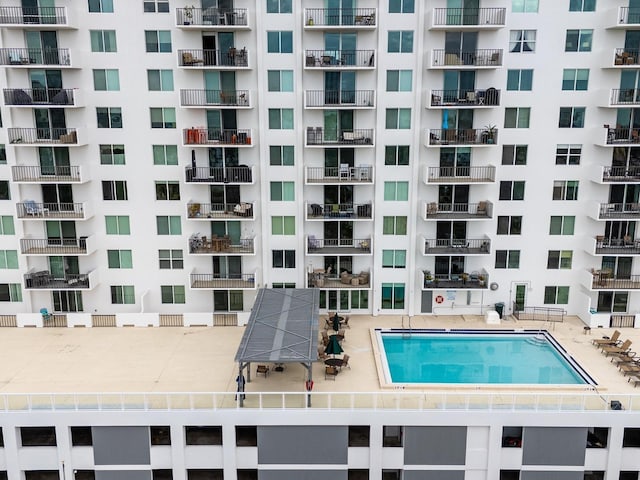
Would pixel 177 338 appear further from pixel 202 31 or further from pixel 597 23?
pixel 597 23

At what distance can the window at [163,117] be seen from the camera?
3341 cm

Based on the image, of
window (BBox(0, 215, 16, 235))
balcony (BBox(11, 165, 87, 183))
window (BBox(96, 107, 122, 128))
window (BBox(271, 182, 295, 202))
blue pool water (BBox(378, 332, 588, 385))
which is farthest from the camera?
window (BBox(0, 215, 16, 235))

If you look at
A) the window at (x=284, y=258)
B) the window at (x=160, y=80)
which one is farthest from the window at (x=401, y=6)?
the window at (x=284, y=258)

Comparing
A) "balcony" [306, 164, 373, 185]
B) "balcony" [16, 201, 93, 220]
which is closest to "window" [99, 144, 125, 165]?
"balcony" [16, 201, 93, 220]

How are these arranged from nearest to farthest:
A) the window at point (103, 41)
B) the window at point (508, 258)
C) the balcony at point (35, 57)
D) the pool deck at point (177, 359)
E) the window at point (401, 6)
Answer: the pool deck at point (177, 359), the balcony at point (35, 57), the window at point (401, 6), the window at point (103, 41), the window at point (508, 258)

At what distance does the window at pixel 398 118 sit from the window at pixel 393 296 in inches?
362

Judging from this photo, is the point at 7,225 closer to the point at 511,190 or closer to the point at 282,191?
the point at 282,191

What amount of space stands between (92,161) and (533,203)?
2490cm

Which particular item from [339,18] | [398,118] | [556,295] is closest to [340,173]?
[398,118]

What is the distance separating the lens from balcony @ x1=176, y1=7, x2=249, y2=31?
31.5 meters

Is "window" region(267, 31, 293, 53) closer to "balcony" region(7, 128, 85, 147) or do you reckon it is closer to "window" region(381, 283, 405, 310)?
"balcony" region(7, 128, 85, 147)

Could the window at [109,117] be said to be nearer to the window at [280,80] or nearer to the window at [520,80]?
the window at [280,80]

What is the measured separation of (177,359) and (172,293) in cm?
635

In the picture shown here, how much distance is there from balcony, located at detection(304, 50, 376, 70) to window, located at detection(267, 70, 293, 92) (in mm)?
1288
